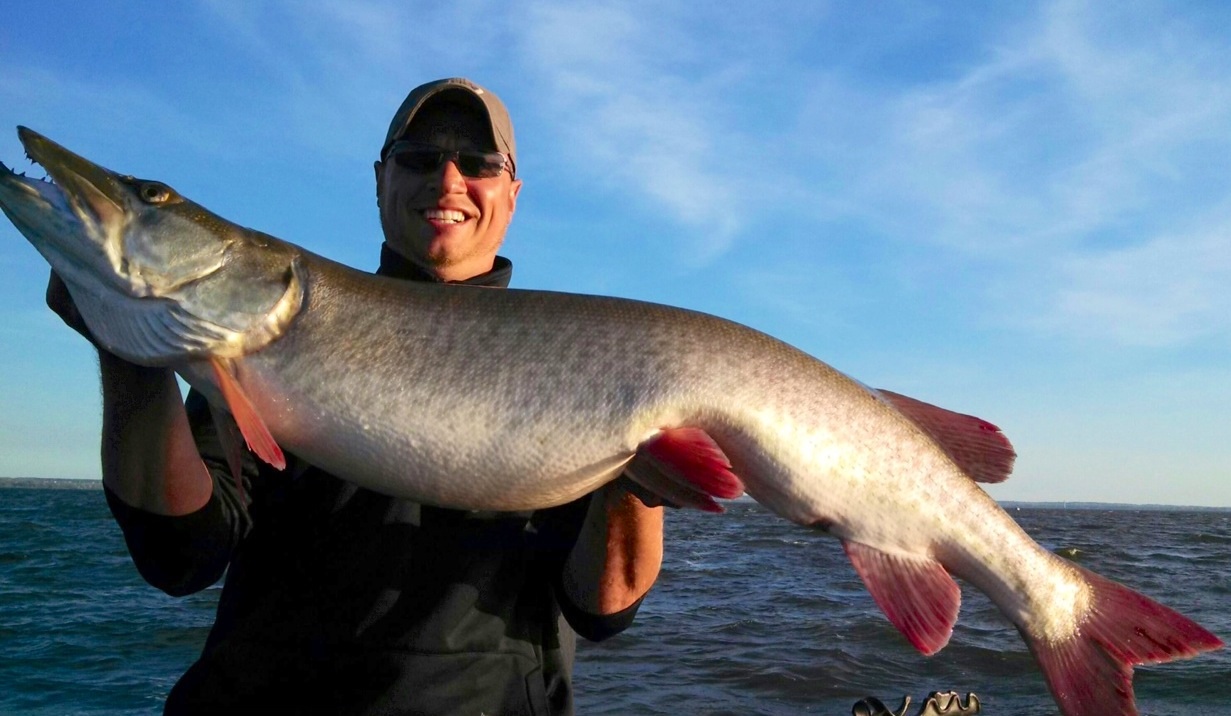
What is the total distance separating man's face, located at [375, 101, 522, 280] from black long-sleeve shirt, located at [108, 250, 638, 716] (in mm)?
950

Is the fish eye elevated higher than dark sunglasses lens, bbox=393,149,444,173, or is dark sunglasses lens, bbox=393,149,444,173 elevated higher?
dark sunglasses lens, bbox=393,149,444,173

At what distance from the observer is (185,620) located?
1327 centimetres

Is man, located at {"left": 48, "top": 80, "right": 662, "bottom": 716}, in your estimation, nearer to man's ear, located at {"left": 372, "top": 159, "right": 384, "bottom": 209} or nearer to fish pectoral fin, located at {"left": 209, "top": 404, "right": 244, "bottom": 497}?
fish pectoral fin, located at {"left": 209, "top": 404, "right": 244, "bottom": 497}

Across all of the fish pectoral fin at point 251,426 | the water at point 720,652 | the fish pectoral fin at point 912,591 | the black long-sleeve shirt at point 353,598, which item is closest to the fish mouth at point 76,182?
the fish pectoral fin at point 251,426

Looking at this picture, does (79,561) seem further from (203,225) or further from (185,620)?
(203,225)

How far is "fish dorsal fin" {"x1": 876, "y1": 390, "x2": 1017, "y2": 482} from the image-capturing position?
2992mm

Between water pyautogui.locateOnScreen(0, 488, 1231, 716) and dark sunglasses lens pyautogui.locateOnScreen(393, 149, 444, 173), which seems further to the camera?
water pyautogui.locateOnScreen(0, 488, 1231, 716)

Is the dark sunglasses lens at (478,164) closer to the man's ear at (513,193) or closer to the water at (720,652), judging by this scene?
the man's ear at (513,193)

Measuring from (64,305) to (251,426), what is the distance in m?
0.69

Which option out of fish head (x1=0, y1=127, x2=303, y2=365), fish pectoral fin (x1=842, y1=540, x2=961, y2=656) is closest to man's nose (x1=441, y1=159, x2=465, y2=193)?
fish head (x1=0, y1=127, x2=303, y2=365)

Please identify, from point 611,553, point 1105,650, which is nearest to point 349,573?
point 611,553

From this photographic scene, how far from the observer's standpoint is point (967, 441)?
3.01 meters

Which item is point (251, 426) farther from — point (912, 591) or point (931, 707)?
point (931, 707)

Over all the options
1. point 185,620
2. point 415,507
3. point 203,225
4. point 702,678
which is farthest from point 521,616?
point 185,620
